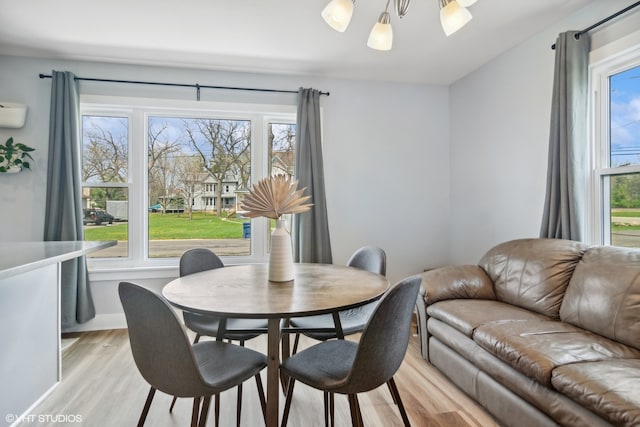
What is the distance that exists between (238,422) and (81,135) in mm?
3065

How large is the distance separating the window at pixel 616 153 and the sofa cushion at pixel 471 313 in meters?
0.82

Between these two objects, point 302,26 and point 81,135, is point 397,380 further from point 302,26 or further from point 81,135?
point 81,135

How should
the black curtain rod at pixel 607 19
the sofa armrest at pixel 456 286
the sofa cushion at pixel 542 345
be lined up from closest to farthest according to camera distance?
the sofa cushion at pixel 542 345, the black curtain rod at pixel 607 19, the sofa armrest at pixel 456 286

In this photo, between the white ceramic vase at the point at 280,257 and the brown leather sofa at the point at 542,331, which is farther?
the white ceramic vase at the point at 280,257

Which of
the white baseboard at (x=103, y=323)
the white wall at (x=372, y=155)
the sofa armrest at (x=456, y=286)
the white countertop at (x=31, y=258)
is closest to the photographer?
the white countertop at (x=31, y=258)

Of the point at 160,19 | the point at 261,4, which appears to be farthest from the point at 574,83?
the point at 160,19

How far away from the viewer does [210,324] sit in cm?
200

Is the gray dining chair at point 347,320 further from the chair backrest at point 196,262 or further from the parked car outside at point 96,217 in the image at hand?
the parked car outside at point 96,217

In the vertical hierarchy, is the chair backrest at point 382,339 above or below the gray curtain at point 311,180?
below

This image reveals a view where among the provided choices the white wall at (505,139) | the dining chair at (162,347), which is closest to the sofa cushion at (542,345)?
the white wall at (505,139)

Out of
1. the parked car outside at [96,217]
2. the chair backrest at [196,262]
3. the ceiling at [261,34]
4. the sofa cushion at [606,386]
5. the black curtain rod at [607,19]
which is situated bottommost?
the sofa cushion at [606,386]

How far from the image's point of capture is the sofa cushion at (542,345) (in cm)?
154

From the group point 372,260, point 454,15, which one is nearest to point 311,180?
point 372,260

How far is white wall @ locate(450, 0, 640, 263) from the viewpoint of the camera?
265 cm
